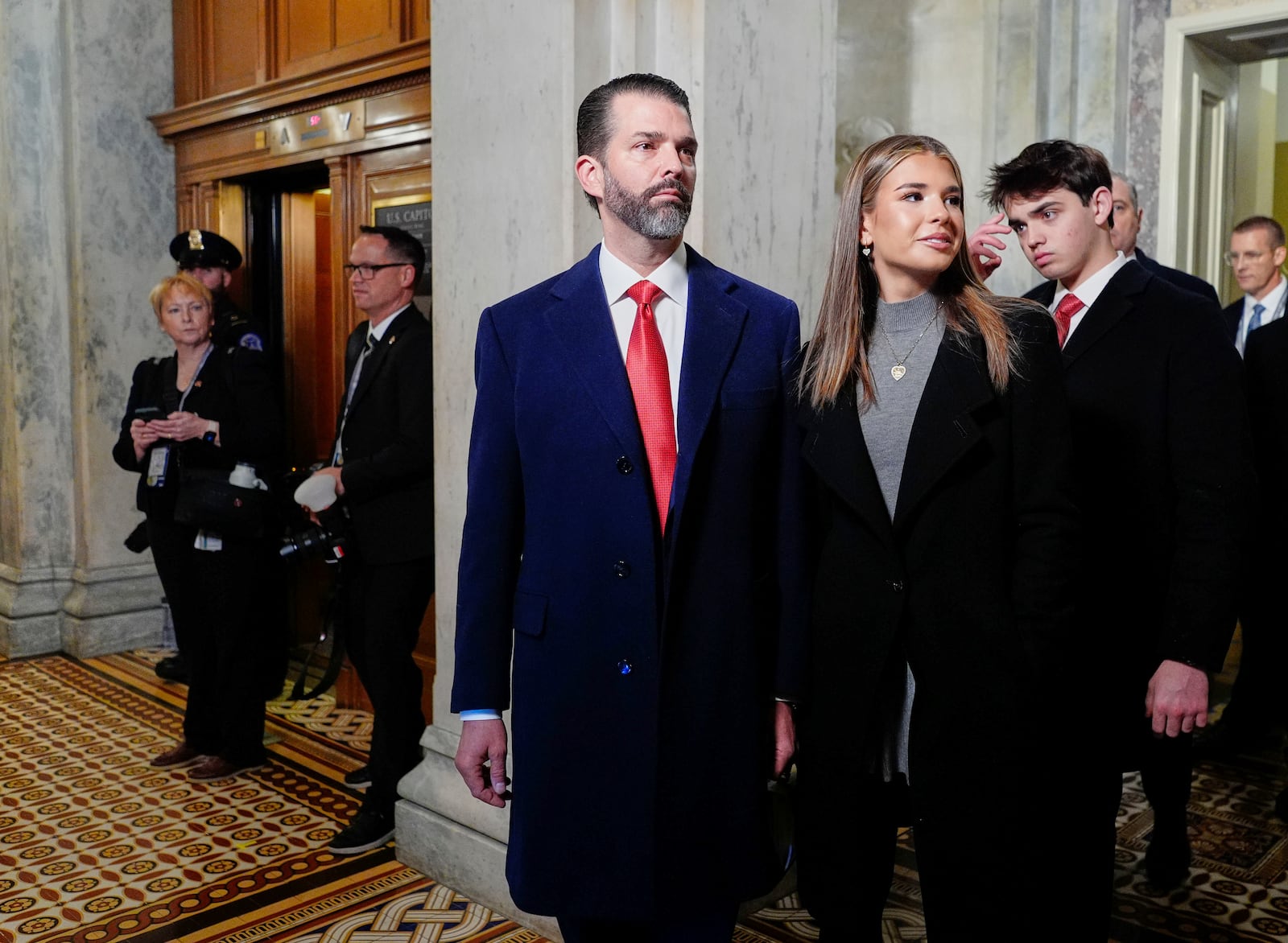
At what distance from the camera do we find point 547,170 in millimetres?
2752

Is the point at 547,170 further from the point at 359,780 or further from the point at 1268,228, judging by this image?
the point at 1268,228

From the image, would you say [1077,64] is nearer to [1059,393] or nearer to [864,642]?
[1059,393]

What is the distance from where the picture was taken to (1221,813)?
3648 mm

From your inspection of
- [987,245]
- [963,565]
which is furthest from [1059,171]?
[963,565]

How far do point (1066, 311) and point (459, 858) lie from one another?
205cm

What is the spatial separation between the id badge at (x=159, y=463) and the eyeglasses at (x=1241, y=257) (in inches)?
175

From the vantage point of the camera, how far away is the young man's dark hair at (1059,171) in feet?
7.72

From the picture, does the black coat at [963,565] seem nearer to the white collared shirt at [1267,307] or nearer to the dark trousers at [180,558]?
the dark trousers at [180,558]

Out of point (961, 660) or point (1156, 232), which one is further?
point (1156, 232)

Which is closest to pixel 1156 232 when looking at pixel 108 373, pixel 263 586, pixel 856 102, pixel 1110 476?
pixel 856 102

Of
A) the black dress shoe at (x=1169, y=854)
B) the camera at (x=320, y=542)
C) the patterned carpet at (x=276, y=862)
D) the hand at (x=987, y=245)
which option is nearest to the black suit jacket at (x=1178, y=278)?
the hand at (x=987, y=245)

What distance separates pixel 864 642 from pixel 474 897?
1670 mm

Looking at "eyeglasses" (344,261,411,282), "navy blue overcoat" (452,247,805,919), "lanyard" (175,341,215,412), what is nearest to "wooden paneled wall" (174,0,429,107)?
"eyeglasses" (344,261,411,282)

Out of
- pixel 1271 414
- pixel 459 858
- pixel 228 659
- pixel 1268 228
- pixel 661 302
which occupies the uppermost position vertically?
pixel 1268 228
